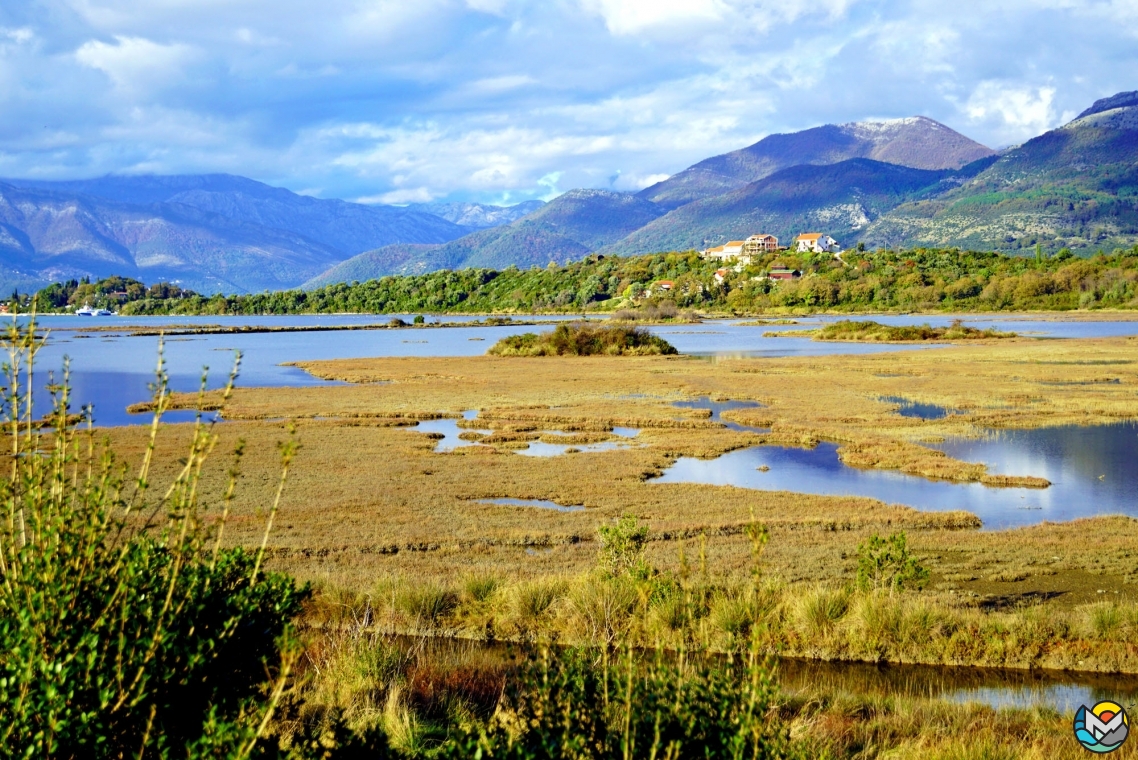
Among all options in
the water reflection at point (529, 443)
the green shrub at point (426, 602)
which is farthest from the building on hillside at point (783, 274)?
the green shrub at point (426, 602)

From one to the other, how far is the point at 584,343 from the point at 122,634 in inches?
2841

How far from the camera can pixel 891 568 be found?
1357cm

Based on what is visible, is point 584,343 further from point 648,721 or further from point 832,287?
point 832,287

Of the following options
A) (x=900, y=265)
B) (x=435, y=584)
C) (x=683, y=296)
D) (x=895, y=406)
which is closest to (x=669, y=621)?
(x=435, y=584)

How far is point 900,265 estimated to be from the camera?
164875mm

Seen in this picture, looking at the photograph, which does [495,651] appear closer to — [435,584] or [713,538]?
[435,584]

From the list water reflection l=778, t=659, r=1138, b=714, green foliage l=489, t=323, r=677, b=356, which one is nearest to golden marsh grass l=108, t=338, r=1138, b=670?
water reflection l=778, t=659, r=1138, b=714

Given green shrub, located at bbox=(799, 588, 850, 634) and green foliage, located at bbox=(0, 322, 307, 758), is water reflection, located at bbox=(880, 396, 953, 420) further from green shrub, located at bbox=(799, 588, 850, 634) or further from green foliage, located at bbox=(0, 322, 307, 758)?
green foliage, located at bbox=(0, 322, 307, 758)

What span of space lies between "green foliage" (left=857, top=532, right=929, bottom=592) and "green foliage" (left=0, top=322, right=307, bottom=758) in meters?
9.84

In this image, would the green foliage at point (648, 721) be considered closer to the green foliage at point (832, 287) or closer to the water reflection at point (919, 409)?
the water reflection at point (919, 409)

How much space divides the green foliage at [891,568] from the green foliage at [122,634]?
32.3ft

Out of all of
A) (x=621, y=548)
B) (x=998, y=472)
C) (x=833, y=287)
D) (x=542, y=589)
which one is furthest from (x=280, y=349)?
(x=833, y=287)

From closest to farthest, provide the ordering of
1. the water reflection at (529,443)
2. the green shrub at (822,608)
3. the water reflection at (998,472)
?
the green shrub at (822,608) → the water reflection at (998,472) → the water reflection at (529,443)

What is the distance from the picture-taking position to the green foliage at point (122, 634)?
402 centimetres
